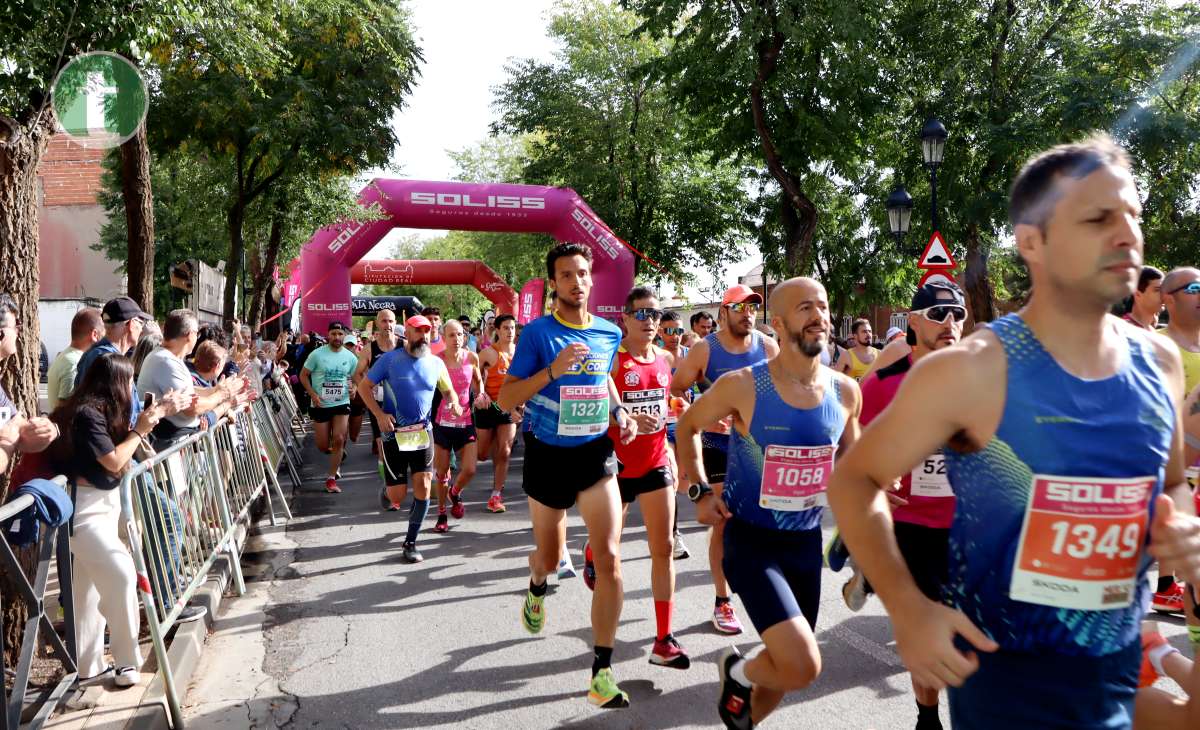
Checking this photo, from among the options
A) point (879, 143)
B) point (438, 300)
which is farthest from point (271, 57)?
point (438, 300)

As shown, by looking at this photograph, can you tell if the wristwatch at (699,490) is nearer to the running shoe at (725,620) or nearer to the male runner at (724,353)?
the running shoe at (725,620)

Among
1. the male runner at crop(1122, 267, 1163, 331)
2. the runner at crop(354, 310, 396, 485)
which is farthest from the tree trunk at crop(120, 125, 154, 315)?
the male runner at crop(1122, 267, 1163, 331)

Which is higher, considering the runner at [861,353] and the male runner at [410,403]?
the runner at [861,353]

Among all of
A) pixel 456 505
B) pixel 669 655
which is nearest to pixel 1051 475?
pixel 669 655

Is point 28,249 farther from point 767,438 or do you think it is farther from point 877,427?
point 877,427

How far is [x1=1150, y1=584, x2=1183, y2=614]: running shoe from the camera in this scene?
17.6 feet

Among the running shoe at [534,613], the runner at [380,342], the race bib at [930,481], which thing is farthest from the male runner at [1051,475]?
the runner at [380,342]

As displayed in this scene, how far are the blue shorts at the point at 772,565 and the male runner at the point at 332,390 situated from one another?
27.5 ft

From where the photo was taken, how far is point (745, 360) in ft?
19.0

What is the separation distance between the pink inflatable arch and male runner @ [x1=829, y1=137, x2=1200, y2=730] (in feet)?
58.9

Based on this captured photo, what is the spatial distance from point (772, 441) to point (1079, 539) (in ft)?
6.14

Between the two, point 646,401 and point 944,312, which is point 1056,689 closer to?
point 944,312

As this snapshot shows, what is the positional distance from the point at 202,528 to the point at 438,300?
67.3m

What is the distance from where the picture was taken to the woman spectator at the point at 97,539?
4359 millimetres
